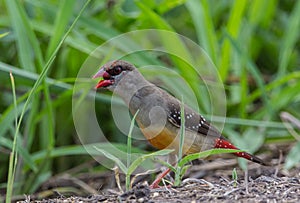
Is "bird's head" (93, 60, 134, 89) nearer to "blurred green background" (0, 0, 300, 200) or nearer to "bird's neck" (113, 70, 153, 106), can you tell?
"bird's neck" (113, 70, 153, 106)

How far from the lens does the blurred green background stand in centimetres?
465

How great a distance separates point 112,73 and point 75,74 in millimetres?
1400

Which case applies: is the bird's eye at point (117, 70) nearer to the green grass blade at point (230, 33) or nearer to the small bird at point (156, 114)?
the small bird at point (156, 114)

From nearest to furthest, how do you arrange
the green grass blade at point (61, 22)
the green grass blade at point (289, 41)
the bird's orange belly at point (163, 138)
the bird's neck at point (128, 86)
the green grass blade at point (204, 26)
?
the bird's orange belly at point (163, 138) → the bird's neck at point (128, 86) → the green grass blade at point (61, 22) → the green grass blade at point (204, 26) → the green grass blade at point (289, 41)

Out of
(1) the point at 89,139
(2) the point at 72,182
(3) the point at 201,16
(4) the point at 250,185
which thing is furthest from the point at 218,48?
(4) the point at 250,185

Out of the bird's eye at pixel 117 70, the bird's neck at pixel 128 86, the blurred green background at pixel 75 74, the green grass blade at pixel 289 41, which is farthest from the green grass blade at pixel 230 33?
the bird's eye at pixel 117 70

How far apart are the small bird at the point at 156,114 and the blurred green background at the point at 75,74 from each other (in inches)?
26.1

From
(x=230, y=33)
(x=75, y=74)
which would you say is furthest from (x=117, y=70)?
(x=230, y=33)

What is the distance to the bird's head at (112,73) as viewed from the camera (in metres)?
3.83

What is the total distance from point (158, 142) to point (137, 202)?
0.95 metres

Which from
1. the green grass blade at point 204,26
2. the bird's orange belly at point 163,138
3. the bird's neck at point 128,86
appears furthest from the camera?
the green grass blade at point 204,26

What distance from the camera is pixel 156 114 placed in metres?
3.90

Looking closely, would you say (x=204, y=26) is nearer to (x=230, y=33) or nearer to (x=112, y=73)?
(x=230, y=33)

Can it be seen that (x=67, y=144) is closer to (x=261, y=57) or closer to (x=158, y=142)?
(x=158, y=142)
